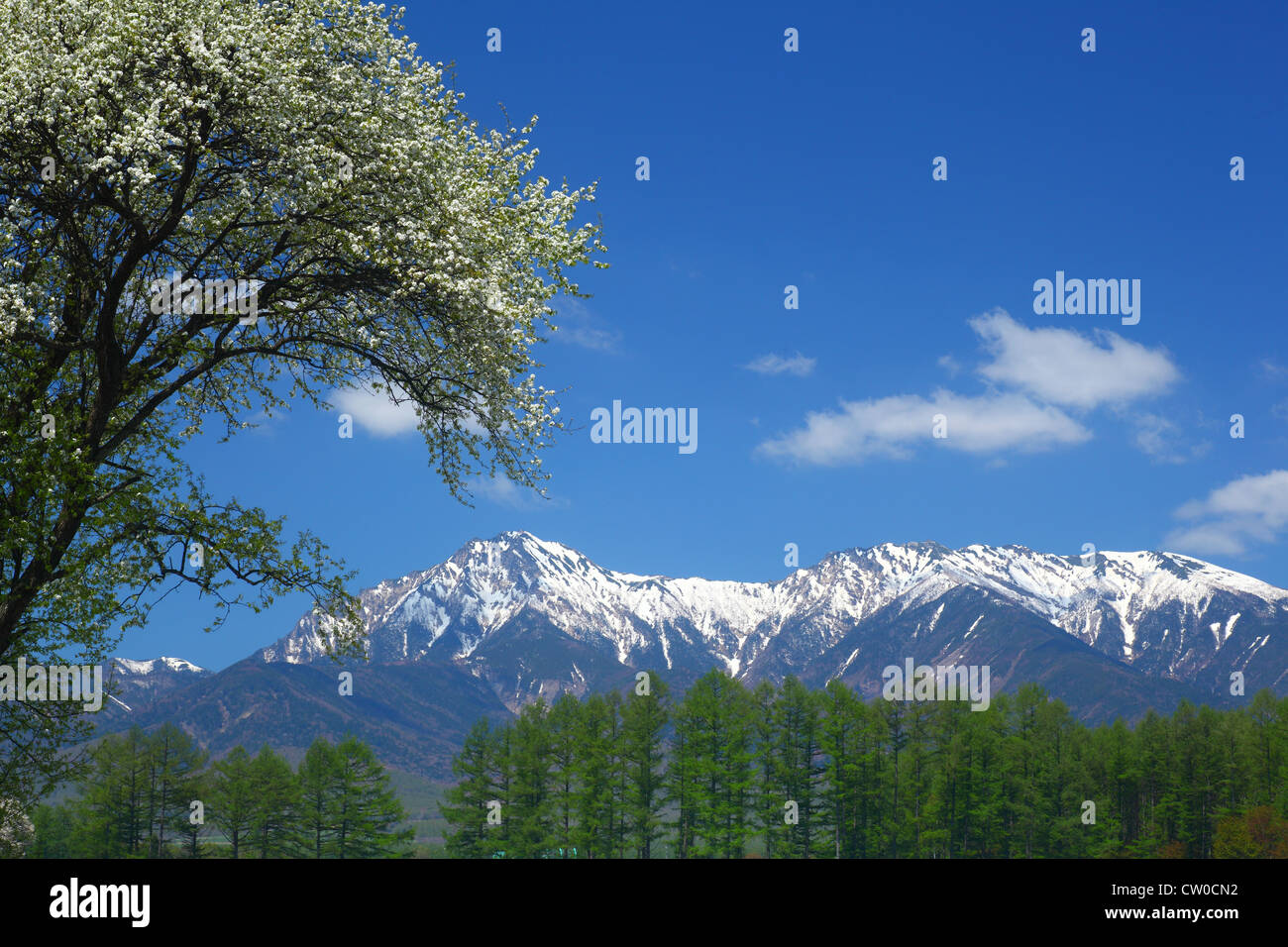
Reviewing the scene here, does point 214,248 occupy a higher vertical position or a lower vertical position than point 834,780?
higher

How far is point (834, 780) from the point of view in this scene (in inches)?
4222

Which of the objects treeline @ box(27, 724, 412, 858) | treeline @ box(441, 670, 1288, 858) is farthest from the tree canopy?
treeline @ box(27, 724, 412, 858)

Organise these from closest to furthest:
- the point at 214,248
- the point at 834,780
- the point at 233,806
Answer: the point at 214,248
the point at 834,780
the point at 233,806

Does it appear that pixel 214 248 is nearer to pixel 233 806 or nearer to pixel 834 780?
pixel 834 780

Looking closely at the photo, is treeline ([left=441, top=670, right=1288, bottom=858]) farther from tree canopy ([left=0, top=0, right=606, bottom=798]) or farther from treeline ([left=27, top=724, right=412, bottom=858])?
tree canopy ([left=0, top=0, right=606, bottom=798])

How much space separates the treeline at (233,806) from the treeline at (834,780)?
12.0 m

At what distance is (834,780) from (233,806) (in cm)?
7083

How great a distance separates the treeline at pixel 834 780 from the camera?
343 ft

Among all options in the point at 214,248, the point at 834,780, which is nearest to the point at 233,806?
the point at 834,780

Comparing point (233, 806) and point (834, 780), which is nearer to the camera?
point (834, 780)

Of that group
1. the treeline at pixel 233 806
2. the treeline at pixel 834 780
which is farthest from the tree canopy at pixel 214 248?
the treeline at pixel 233 806

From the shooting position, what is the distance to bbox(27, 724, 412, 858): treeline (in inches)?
4250

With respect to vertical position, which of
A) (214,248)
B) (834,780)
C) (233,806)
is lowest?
(233,806)
